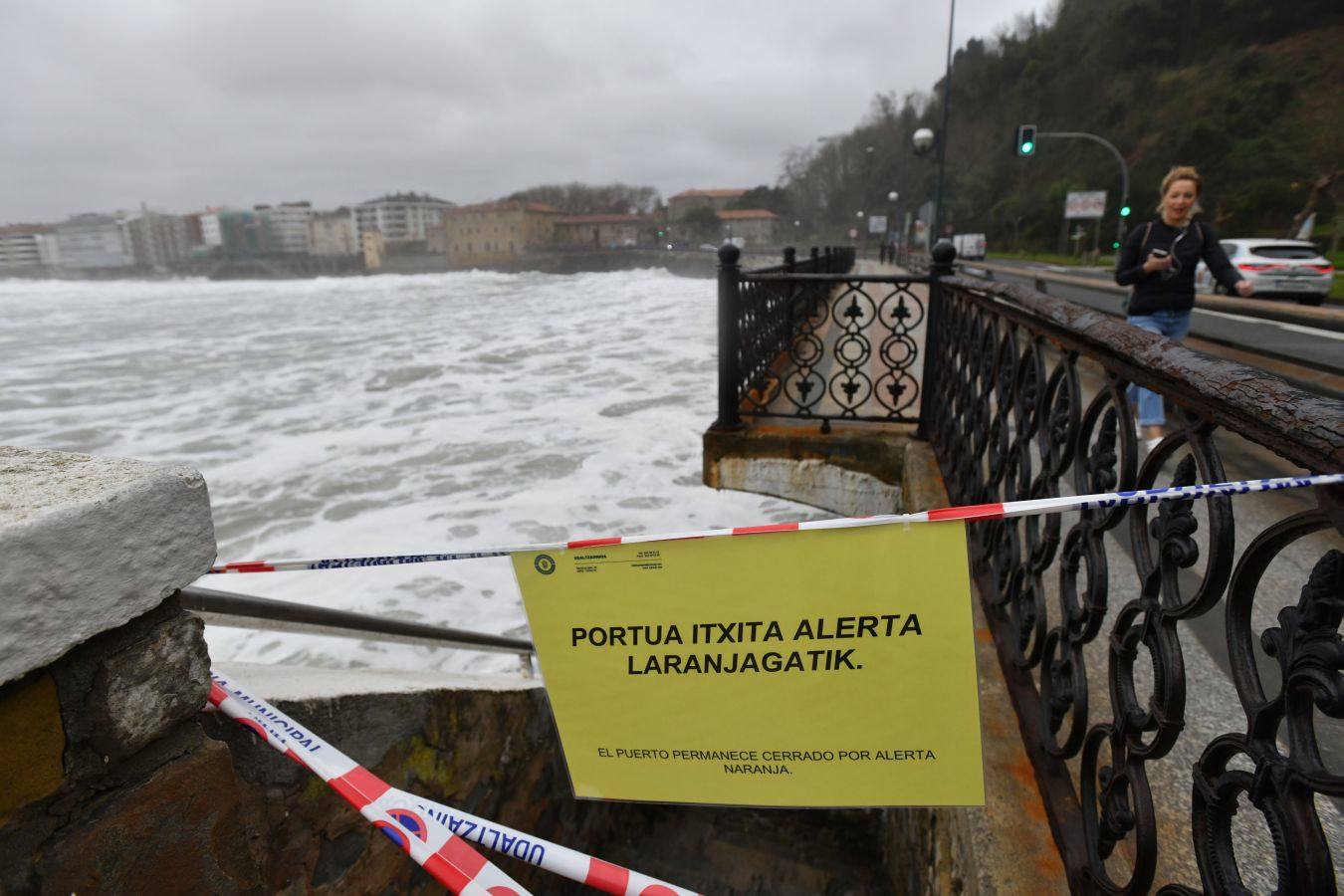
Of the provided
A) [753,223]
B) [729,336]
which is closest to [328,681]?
[729,336]

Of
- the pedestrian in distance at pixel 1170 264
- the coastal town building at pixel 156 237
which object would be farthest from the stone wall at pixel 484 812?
the coastal town building at pixel 156 237

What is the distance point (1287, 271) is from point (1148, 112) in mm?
46349

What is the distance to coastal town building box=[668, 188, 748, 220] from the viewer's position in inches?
4392

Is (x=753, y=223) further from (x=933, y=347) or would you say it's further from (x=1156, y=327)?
(x=1156, y=327)

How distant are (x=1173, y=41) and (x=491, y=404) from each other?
62.7 metres

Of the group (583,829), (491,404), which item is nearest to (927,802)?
(583,829)

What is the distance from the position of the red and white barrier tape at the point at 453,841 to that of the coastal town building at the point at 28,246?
481ft

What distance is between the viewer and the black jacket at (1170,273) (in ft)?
13.3

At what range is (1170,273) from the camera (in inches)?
159

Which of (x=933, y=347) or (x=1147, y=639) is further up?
(x=933, y=347)

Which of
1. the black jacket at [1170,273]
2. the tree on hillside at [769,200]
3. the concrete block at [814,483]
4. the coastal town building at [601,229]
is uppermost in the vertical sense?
the tree on hillside at [769,200]

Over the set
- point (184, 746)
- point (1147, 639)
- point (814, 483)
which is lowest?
point (814, 483)

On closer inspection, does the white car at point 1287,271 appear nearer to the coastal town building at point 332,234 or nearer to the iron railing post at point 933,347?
the iron railing post at point 933,347

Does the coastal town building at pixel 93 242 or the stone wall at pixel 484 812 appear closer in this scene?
the stone wall at pixel 484 812
